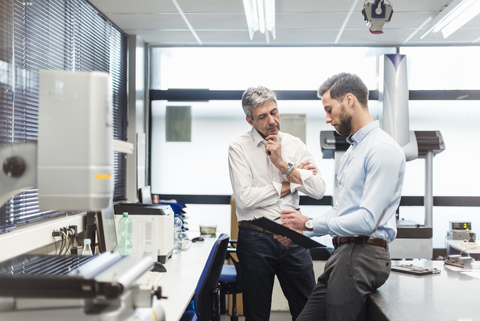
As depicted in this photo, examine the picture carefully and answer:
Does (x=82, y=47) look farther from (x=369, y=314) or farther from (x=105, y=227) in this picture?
(x=369, y=314)

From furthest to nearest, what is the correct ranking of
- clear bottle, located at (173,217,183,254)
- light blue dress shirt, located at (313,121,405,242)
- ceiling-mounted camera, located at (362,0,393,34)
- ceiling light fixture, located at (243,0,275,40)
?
1. clear bottle, located at (173,217,183,254)
2. ceiling light fixture, located at (243,0,275,40)
3. ceiling-mounted camera, located at (362,0,393,34)
4. light blue dress shirt, located at (313,121,405,242)

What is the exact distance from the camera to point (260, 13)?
3449 millimetres

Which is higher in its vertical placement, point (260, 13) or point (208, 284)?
point (260, 13)

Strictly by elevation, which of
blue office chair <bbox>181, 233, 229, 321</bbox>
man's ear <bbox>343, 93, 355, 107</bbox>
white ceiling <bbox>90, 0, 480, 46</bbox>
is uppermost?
white ceiling <bbox>90, 0, 480, 46</bbox>

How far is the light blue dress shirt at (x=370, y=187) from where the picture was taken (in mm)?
1734

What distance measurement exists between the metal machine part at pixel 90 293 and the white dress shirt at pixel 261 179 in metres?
1.10

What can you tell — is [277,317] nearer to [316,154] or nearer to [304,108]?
[316,154]

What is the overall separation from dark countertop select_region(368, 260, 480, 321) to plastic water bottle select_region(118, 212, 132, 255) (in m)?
1.52

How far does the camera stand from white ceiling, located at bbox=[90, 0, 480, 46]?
3.52 meters

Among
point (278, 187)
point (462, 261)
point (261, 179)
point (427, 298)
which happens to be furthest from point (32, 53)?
point (462, 261)

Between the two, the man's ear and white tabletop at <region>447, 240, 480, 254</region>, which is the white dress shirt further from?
white tabletop at <region>447, 240, 480, 254</region>

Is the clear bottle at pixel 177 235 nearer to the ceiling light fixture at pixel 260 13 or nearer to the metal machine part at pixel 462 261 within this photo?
the ceiling light fixture at pixel 260 13

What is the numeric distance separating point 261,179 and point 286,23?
201cm

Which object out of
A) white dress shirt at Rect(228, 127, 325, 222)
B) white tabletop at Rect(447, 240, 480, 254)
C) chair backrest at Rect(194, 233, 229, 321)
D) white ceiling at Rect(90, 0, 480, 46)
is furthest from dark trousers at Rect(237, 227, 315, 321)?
white ceiling at Rect(90, 0, 480, 46)
